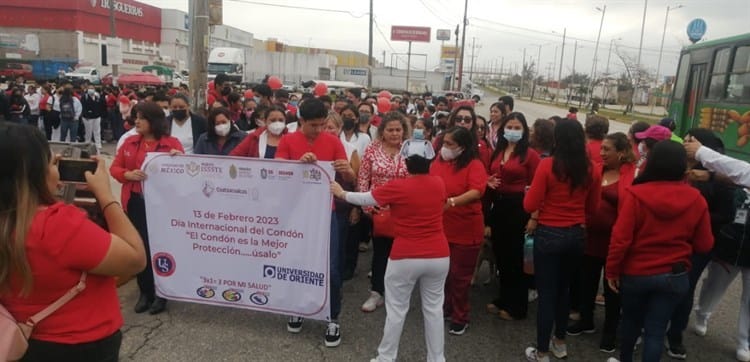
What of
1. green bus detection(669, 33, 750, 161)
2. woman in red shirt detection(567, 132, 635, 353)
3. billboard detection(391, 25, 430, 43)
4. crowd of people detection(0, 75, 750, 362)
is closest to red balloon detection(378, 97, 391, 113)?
crowd of people detection(0, 75, 750, 362)

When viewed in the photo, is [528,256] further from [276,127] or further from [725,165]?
[276,127]

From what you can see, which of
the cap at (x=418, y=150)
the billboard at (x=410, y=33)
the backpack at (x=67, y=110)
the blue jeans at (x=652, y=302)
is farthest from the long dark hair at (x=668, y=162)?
the billboard at (x=410, y=33)

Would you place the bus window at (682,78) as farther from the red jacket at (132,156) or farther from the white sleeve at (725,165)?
the red jacket at (132,156)

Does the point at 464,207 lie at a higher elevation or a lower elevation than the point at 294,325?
higher

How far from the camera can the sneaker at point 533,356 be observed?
3.87 m

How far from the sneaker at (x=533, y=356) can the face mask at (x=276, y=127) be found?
2.92 metres

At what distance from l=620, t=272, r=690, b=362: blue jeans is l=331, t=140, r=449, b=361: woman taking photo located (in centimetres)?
122

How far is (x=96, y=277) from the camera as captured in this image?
78.3 inches

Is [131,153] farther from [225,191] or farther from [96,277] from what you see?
[96,277]

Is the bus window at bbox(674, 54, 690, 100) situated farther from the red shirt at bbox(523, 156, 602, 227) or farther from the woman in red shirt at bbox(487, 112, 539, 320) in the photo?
the red shirt at bbox(523, 156, 602, 227)

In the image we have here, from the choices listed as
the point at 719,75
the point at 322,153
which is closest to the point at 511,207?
the point at 322,153

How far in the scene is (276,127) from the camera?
4949 mm

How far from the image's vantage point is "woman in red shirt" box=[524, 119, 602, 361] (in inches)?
143

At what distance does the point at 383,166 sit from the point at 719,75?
977 cm
